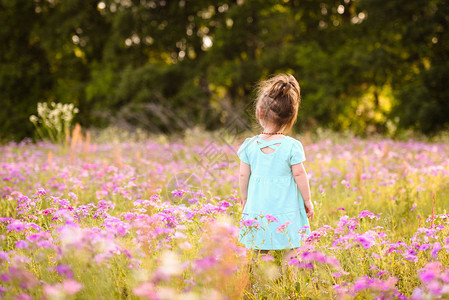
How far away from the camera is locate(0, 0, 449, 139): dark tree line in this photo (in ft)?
40.3

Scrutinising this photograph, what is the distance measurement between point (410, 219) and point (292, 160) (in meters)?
1.87

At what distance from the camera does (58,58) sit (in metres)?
20.4

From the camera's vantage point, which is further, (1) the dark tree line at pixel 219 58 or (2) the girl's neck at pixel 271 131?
(1) the dark tree line at pixel 219 58

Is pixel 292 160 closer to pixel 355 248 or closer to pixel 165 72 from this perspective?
pixel 355 248

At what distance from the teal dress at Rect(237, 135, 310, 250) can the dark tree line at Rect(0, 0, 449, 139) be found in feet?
31.7

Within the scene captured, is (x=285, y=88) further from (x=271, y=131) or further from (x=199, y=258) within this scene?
(x=199, y=258)

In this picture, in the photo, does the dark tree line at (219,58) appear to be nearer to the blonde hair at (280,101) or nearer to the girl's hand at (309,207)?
the blonde hair at (280,101)

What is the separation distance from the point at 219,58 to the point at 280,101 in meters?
12.9

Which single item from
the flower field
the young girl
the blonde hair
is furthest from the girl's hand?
the blonde hair

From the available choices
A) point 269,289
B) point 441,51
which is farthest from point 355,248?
point 441,51

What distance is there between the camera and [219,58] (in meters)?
15.4

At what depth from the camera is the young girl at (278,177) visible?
2.81 metres

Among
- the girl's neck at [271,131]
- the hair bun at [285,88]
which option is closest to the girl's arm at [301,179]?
the girl's neck at [271,131]

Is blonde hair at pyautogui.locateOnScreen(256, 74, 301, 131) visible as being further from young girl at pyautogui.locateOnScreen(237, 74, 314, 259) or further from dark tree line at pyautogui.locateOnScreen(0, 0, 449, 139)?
dark tree line at pyautogui.locateOnScreen(0, 0, 449, 139)
